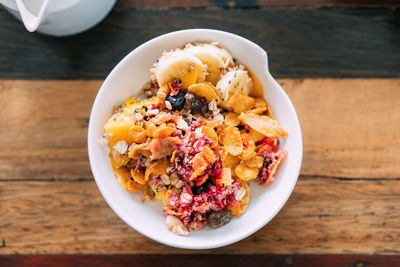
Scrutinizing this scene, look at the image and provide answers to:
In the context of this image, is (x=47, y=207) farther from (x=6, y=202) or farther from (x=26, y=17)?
(x=26, y=17)

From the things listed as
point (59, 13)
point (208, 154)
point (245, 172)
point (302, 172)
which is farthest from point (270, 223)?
point (59, 13)

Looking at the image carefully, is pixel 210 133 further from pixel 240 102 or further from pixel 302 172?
Answer: pixel 302 172

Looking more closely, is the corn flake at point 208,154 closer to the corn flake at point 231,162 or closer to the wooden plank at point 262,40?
the corn flake at point 231,162

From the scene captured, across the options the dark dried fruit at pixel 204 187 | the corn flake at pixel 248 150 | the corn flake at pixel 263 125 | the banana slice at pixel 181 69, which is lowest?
the dark dried fruit at pixel 204 187

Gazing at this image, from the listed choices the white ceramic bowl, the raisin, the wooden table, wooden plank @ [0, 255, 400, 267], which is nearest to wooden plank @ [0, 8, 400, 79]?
the wooden table

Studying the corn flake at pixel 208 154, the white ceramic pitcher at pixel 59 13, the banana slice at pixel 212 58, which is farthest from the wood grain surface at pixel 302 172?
the corn flake at pixel 208 154

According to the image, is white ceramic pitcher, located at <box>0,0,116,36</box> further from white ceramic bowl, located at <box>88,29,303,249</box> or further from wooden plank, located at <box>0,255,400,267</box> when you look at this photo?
wooden plank, located at <box>0,255,400,267</box>

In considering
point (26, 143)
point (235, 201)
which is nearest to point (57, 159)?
point (26, 143)
